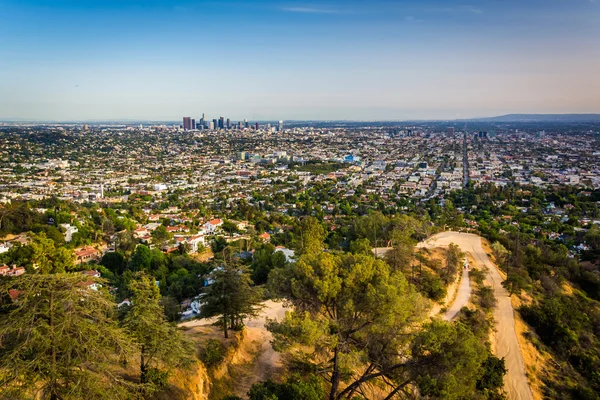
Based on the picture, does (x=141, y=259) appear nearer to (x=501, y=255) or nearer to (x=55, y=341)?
(x=55, y=341)

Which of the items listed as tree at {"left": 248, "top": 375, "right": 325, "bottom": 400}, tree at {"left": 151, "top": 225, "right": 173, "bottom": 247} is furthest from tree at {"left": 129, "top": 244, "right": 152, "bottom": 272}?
tree at {"left": 248, "top": 375, "right": 325, "bottom": 400}

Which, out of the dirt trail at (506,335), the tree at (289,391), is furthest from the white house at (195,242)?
the tree at (289,391)

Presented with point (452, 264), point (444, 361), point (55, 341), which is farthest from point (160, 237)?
point (444, 361)

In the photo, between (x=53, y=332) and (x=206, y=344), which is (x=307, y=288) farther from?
(x=53, y=332)

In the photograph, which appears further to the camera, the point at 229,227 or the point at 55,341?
the point at 229,227

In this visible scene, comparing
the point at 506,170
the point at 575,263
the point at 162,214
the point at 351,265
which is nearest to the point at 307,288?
the point at 351,265

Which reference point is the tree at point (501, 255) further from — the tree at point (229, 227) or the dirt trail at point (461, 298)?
the tree at point (229, 227)
